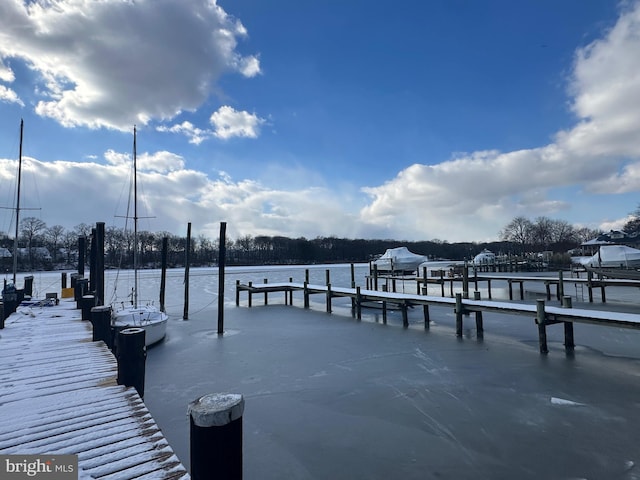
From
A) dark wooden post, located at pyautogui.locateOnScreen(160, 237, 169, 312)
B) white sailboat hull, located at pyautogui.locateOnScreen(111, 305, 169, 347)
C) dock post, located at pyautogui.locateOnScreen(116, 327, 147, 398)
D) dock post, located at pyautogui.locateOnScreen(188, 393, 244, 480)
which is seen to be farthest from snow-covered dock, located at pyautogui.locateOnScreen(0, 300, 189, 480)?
dark wooden post, located at pyautogui.locateOnScreen(160, 237, 169, 312)

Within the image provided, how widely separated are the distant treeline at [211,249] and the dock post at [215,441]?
55.0 metres

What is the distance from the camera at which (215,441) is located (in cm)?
236

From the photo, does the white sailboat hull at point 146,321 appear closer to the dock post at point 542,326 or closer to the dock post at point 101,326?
the dock post at point 101,326

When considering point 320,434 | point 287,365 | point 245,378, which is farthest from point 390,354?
point 320,434

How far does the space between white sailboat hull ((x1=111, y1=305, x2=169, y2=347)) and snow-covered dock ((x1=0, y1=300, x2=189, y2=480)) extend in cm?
417

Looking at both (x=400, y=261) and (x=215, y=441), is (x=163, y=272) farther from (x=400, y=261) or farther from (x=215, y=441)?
(x=400, y=261)

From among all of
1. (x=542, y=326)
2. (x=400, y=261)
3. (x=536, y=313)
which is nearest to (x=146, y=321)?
(x=542, y=326)

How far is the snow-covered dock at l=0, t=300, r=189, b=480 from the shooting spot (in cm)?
345

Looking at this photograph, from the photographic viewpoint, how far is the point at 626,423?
19.2 ft

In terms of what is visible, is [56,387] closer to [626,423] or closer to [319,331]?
[626,423]

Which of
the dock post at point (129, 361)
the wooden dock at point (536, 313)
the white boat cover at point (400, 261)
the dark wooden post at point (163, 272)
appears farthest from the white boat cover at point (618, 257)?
the dock post at point (129, 361)

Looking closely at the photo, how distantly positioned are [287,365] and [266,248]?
10090 cm

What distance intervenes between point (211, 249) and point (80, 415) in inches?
3967

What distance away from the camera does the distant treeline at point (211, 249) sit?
7269cm
